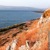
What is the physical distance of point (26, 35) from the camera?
59.3 feet

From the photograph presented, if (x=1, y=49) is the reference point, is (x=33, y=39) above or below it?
above

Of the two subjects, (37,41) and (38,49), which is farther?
(37,41)

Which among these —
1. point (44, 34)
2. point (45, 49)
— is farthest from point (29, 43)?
point (45, 49)

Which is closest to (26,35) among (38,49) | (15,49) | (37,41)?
(15,49)

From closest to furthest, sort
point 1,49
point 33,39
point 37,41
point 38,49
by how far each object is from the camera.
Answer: point 38,49, point 37,41, point 33,39, point 1,49

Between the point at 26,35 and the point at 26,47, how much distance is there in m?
2.63

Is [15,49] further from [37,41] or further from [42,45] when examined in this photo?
[42,45]

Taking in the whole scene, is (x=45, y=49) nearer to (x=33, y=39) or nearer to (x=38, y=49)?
(x=38, y=49)

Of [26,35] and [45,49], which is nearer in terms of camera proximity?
[45,49]

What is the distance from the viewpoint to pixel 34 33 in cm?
1750

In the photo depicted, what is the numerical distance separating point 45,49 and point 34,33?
15.1 feet

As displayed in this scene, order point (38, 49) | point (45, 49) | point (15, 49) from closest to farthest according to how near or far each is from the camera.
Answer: point (45, 49) → point (38, 49) → point (15, 49)

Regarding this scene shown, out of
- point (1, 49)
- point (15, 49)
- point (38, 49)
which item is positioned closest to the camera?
point (38, 49)

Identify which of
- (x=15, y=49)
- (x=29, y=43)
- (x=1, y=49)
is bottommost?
(x=1, y=49)
